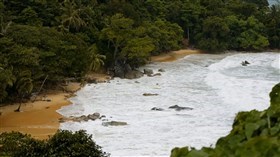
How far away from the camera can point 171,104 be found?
92.6 feet

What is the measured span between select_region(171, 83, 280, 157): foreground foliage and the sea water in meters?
14.4

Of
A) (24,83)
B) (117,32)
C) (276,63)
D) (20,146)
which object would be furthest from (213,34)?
(20,146)

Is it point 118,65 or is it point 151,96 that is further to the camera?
point 118,65

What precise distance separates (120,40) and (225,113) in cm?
1784

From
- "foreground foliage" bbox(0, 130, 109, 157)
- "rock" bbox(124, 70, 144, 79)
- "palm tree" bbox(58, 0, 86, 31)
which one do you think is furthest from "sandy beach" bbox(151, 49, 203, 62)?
"foreground foliage" bbox(0, 130, 109, 157)

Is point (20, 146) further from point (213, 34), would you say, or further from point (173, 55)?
point (213, 34)

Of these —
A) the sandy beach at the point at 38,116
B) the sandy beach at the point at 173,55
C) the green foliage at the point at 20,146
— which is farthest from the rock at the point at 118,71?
the green foliage at the point at 20,146

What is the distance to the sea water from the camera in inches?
791

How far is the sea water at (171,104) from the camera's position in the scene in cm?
Answer: 2009

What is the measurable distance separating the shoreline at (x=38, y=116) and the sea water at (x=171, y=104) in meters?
0.86

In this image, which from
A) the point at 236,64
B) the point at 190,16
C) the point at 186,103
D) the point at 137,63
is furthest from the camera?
the point at 190,16

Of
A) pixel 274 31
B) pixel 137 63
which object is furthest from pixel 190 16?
pixel 137 63

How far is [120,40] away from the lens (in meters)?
41.1

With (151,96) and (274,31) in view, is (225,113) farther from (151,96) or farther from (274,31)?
(274,31)
